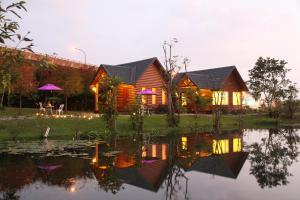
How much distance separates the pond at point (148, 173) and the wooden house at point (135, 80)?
58.7 feet

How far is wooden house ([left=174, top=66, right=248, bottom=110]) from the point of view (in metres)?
38.6

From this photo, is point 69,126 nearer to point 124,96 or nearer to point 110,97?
point 110,97

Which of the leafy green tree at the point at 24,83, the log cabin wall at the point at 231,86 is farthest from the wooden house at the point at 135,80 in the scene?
the log cabin wall at the point at 231,86

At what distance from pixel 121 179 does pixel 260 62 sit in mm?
37212

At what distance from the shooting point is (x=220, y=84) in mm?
37312

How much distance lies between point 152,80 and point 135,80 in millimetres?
2611

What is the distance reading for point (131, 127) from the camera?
23.3m

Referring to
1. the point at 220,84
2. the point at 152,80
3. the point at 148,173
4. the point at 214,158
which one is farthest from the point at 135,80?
the point at 148,173

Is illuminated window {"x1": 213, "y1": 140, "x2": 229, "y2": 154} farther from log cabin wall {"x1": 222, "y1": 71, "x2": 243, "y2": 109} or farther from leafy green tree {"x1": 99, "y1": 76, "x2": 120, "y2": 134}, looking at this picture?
log cabin wall {"x1": 222, "y1": 71, "x2": 243, "y2": 109}

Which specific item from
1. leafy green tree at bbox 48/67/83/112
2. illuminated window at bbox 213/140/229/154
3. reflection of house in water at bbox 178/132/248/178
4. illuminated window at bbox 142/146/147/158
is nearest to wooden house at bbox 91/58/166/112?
leafy green tree at bbox 48/67/83/112

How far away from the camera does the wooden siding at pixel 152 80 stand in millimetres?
33469

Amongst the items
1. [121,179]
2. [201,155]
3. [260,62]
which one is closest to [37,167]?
[121,179]

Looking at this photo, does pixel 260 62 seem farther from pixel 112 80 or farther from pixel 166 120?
pixel 112 80

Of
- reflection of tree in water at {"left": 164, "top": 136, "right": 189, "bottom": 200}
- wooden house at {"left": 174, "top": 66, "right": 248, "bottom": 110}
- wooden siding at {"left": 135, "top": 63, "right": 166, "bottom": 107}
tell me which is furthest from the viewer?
wooden house at {"left": 174, "top": 66, "right": 248, "bottom": 110}
